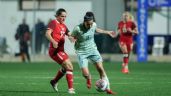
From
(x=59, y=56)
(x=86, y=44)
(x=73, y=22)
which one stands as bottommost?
(x=73, y=22)

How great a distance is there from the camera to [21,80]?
25.1 meters

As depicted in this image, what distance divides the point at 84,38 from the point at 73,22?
29.9 metres

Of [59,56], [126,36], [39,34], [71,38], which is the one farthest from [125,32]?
[39,34]

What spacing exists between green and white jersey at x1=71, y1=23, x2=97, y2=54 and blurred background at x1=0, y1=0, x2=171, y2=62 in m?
28.6

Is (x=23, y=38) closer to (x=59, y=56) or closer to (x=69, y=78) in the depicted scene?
(x=59, y=56)

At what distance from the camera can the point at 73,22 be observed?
50.1 m

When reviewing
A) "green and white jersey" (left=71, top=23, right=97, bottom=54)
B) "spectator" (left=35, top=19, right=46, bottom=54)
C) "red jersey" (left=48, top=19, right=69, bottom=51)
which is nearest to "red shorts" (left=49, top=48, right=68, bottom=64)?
"red jersey" (left=48, top=19, right=69, bottom=51)

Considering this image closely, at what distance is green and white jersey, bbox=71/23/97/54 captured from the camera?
20.1 meters

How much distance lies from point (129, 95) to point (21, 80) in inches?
281

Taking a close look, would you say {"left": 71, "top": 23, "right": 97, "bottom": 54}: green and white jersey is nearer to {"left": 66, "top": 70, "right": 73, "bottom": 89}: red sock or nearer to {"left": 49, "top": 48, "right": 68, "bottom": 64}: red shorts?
{"left": 49, "top": 48, "right": 68, "bottom": 64}: red shorts

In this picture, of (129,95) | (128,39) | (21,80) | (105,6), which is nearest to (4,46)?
(105,6)

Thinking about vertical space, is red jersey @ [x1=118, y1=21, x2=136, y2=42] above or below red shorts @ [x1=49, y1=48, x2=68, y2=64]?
below

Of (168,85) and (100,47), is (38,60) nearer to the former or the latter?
(100,47)

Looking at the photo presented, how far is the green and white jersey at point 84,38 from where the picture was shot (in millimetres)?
20141
